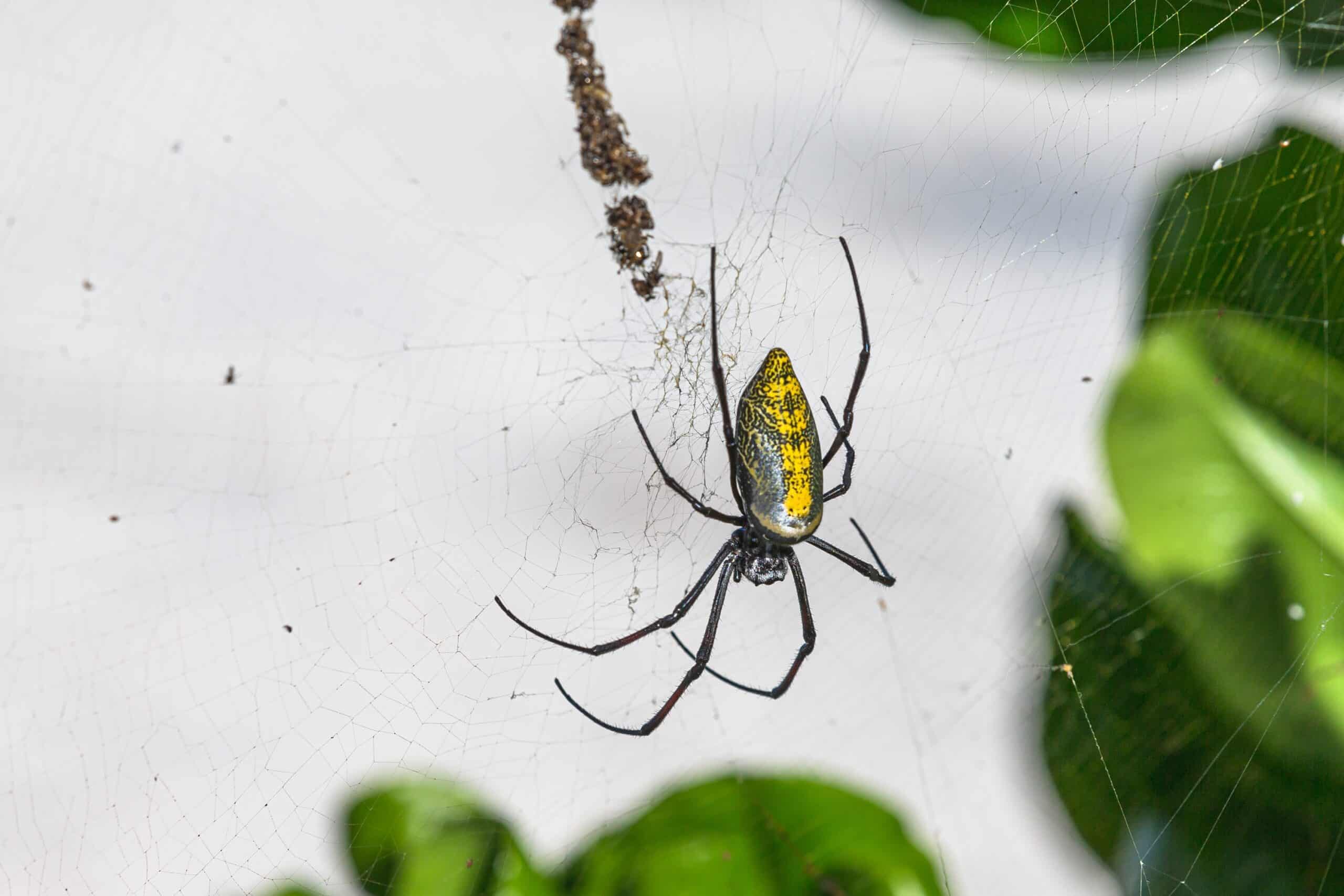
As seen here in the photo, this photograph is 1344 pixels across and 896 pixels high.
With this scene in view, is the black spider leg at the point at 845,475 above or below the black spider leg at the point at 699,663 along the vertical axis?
above

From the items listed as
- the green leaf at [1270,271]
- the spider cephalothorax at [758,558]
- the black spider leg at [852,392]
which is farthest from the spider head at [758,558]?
the green leaf at [1270,271]

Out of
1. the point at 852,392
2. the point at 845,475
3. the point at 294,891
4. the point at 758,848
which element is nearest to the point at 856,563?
the point at 845,475

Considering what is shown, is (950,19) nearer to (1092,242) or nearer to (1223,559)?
(1223,559)

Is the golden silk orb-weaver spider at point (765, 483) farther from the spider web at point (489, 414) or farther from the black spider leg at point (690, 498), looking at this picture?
the spider web at point (489, 414)

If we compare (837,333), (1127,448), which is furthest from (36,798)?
(1127,448)

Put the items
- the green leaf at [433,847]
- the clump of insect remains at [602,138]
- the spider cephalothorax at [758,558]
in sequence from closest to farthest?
the clump of insect remains at [602,138], the green leaf at [433,847], the spider cephalothorax at [758,558]

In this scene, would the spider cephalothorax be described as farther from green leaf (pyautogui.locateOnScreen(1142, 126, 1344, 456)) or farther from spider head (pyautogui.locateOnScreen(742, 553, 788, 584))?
green leaf (pyautogui.locateOnScreen(1142, 126, 1344, 456))
